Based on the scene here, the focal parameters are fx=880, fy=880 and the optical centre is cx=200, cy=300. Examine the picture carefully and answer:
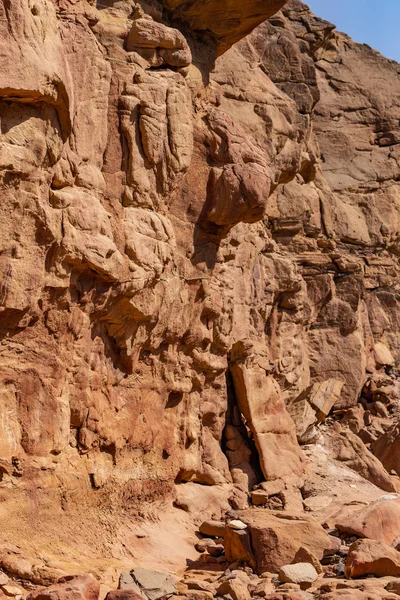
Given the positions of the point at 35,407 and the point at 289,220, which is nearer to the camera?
the point at 35,407

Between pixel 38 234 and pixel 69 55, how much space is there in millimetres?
2096

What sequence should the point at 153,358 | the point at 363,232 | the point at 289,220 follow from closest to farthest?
the point at 153,358 < the point at 289,220 < the point at 363,232

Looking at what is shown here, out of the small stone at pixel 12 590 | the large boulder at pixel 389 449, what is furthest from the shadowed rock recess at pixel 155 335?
the large boulder at pixel 389 449

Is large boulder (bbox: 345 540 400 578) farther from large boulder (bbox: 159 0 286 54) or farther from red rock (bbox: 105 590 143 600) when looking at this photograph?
large boulder (bbox: 159 0 286 54)

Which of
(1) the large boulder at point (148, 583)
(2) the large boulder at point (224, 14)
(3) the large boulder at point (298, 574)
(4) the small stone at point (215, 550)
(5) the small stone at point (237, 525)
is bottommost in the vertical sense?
(1) the large boulder at point (148, 583)

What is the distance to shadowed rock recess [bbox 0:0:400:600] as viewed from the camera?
796 centimetres

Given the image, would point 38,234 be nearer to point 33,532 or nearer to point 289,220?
point 33,532

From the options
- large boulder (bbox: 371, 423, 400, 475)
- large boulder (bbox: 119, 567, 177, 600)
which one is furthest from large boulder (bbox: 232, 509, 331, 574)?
large boulder (bbox: 371, 423, 400, 475)

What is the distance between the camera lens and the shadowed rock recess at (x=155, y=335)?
7961 mm

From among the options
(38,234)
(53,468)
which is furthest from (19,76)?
(53,468)

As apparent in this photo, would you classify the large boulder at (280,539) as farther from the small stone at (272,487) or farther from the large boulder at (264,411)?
the large boulder at (264,411)

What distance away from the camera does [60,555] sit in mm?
8031

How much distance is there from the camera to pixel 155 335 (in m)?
10.6

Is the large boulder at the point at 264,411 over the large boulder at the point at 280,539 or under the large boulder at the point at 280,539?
over
